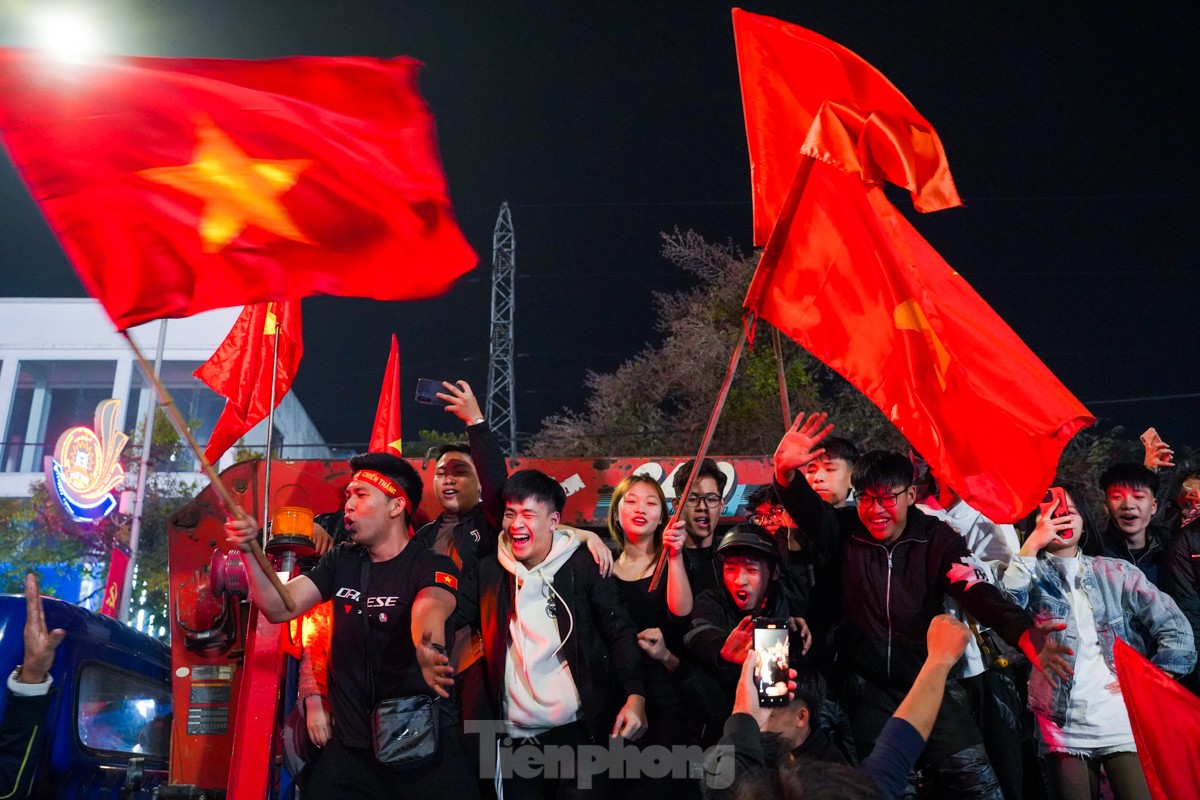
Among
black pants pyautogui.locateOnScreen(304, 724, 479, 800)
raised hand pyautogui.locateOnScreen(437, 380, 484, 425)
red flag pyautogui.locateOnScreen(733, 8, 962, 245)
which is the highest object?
red flag pyautogui.locateOnScreen(733, 8, 962, 245)

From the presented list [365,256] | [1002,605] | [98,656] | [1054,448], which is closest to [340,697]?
[365,256]

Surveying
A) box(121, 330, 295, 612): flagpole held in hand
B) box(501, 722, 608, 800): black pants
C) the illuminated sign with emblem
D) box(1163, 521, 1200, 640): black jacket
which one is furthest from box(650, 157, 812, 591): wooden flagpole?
the illuminated sign with emblem

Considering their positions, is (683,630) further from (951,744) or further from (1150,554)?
(1150,554)

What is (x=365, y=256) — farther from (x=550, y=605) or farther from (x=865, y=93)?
(x=865, y=93)

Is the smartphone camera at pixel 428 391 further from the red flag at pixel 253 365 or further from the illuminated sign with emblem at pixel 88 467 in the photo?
the illuminated sign with emblem at pixel 88 467

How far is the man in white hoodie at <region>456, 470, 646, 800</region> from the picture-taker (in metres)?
4.99

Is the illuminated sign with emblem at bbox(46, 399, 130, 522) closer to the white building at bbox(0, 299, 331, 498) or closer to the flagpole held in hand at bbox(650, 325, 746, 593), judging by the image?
the white building at bbox(0, 299, 331, 498)

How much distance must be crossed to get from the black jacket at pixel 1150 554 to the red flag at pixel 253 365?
230 inches

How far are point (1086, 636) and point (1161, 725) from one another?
723 millimetres

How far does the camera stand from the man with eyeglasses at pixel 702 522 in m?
5.79

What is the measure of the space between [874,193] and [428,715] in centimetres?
335

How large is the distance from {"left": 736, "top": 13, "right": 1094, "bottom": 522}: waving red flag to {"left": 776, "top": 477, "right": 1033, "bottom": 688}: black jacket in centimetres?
32

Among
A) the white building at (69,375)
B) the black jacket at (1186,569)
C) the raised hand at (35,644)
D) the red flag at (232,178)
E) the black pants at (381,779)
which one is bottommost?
the black pants at (381,779)

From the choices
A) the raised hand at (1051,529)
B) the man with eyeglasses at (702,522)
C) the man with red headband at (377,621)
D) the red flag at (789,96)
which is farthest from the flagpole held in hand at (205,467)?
the raised hand at (1051,529)
